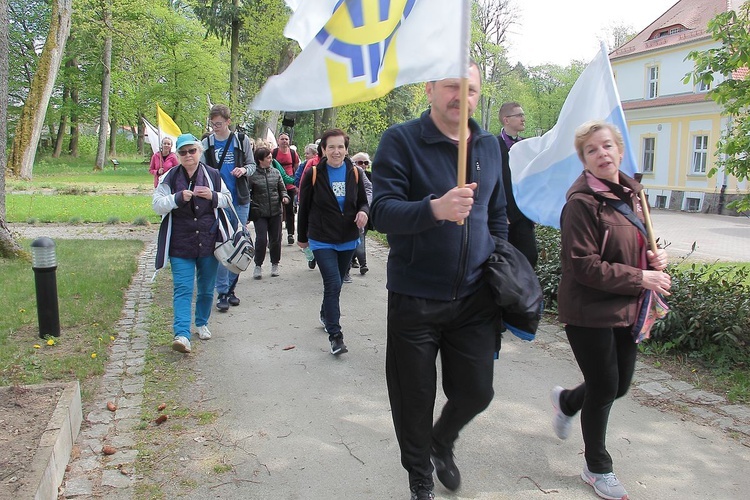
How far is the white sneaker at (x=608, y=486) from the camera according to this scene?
3.38 m

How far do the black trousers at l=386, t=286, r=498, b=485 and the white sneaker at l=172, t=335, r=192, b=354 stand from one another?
3.05 meters

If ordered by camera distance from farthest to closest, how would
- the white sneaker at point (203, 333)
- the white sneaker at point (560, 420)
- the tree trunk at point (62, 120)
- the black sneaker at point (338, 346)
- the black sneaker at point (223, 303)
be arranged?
the tree trunk at point (62, 120) → the black sneaker at point (223, 303) → the white sneaker at point (203, 333) → the black sneaker at point (338, 346) → the white sneaker at point (560, 420)

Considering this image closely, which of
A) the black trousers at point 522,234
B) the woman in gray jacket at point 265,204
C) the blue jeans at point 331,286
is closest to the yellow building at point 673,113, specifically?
the woman in gray jacket at point 265,204

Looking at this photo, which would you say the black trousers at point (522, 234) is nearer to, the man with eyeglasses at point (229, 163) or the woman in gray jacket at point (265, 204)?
the man with eyeglasses at point (229, 163)

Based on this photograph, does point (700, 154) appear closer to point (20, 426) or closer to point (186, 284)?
point (186, 284)

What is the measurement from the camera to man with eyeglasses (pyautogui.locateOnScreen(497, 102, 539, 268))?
570 centimetres

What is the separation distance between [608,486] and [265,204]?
6467mm

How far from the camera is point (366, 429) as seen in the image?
431 centimetres

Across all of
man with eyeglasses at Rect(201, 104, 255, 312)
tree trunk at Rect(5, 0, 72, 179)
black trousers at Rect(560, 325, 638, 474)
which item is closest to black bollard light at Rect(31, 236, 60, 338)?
man with eyeglasses at Rect(201, 104, 255, 312)

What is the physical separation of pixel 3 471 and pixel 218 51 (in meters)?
46.6

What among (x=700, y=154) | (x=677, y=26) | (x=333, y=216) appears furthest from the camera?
(x=677, y=26)

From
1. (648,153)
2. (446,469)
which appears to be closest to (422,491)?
(446,469)

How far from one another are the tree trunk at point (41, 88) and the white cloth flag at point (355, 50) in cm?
1384

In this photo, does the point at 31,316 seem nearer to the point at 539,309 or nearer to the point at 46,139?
the point at 539,309
